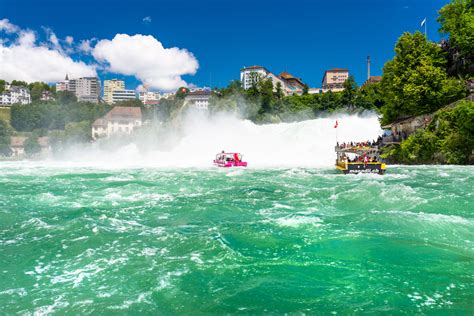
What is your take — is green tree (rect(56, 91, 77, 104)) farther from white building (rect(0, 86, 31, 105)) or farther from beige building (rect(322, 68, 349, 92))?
beige building (rect(322, 68, 349, 92))

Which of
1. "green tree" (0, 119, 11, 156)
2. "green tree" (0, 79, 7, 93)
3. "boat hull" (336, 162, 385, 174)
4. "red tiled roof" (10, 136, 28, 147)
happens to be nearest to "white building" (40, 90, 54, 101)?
"green tree" (0, 79, 7, 93)

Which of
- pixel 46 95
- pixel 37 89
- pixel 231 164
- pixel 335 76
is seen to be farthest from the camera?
pixel 37 89

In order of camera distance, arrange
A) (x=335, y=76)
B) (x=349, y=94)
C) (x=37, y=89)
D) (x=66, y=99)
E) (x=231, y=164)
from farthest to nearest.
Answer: (x=37, y=89) < (x=335, y=76) < (x=66, y=99) < (x=349, y=94) < (x=231, y=164)

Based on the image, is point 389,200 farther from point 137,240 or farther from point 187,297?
point 187,297

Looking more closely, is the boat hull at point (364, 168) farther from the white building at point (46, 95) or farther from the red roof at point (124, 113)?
the white building at point (46, 95)

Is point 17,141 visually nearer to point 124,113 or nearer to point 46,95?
point 124,113

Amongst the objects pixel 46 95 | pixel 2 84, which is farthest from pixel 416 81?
pixel 2 84

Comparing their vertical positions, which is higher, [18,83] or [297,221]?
[18,83]
